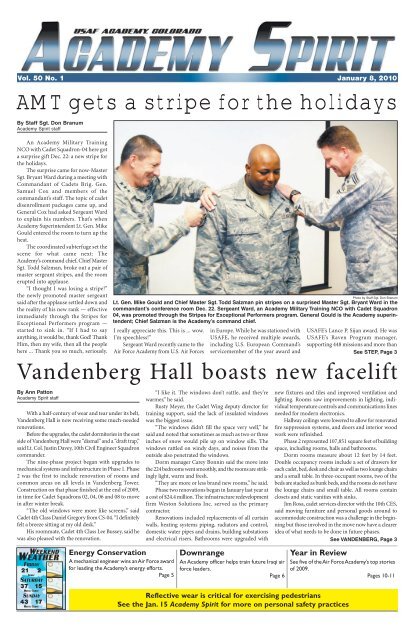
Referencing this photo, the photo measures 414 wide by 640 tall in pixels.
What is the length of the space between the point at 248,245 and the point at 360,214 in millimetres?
642

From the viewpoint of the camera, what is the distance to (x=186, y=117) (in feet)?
A: 12.1

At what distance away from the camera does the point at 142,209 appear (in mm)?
3717

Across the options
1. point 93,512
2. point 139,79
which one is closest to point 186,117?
point 139,79

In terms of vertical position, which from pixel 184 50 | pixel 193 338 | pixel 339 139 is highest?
pixel 184 50

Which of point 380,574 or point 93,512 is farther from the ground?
point 93,512

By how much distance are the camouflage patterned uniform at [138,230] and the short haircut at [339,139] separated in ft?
2.37

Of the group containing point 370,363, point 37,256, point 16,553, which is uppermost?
point 37,256

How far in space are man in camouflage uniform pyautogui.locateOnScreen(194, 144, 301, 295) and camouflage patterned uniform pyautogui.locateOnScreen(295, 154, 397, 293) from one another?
19 cm

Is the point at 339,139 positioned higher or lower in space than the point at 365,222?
higher

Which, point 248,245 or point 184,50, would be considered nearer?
point 184,50

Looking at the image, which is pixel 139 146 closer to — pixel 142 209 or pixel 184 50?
pixel 142 209

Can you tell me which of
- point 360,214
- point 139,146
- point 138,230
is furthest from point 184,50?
point 360,214

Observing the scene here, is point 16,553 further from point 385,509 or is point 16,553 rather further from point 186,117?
point 186,117

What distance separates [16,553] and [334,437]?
1845 millimetres
